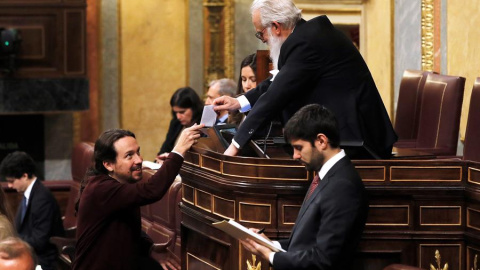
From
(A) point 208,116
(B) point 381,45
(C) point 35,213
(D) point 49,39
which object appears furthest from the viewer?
(D) point 49,39

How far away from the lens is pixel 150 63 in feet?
32.9

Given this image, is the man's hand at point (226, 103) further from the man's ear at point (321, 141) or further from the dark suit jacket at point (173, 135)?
the dark suit jacket at point (173, 135)

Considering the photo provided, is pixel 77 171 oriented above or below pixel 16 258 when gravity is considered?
below

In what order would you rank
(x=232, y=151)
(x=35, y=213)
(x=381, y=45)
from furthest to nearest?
(x=381, y=45)
(x=35, y=213)
(x=232, y=151)

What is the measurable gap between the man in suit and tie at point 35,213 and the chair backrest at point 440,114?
263cm

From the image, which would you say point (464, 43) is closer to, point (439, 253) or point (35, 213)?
point (35, 213)

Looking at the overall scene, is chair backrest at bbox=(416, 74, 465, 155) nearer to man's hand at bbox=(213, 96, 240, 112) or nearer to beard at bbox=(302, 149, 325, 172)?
man's hand at bbox=(213, 96, 240, 112)

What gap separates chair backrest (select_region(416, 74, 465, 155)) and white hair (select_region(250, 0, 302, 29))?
1822 millimetres

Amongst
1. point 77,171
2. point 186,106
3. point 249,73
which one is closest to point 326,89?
point 249,73

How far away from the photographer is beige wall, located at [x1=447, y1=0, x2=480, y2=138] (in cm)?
715

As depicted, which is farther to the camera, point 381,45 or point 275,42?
point 381,45

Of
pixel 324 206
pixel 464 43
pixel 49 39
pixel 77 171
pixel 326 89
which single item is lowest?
pixel 77 171

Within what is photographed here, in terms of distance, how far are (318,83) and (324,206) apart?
3.22 feet

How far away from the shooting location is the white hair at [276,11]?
453cm
